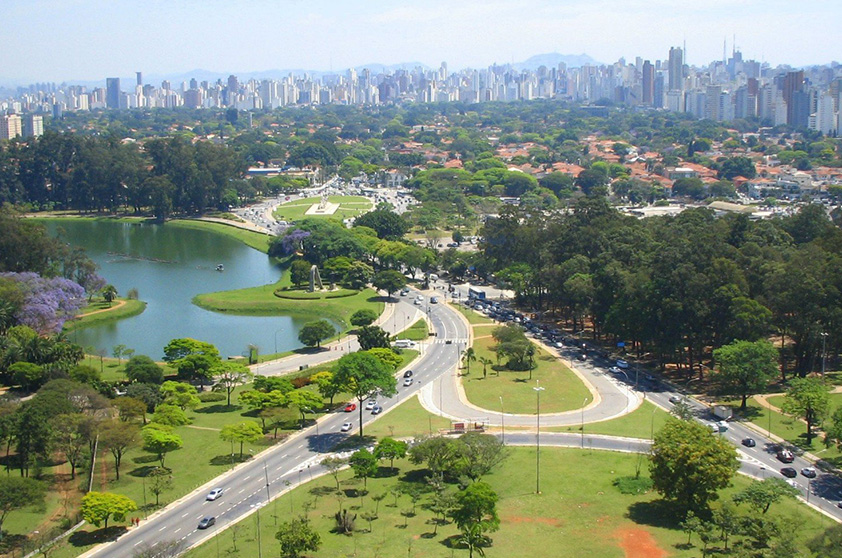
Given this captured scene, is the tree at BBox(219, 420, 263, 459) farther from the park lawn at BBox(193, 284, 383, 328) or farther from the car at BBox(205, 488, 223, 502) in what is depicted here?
the park lawn at BBox(193, 284, 383, 328)

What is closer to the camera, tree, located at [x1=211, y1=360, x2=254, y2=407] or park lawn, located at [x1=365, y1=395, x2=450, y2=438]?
park lawn, located at [x1=365, y1=395, x2=450, y2=438]

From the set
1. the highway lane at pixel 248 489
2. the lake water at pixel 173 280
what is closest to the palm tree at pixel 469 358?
the highway lane at pixel 248 489

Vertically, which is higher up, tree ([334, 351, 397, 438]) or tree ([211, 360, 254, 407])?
tree ([334, 351, 397, 438])

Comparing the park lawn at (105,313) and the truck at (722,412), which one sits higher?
the park lawn at (105,313)

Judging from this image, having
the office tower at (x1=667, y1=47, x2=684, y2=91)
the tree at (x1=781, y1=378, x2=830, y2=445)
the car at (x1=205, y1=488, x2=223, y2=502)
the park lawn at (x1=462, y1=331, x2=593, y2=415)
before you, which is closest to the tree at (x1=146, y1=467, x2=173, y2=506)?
the car at (x1=205, y1=488, x2=223, y2=502)

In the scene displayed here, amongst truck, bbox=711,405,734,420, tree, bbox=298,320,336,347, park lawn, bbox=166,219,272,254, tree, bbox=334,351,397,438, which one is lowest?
truck, bbox=711,405,734,420

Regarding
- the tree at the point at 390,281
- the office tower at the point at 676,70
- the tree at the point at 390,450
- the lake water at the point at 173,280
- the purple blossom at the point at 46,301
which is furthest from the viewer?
the office tower at the point at 676,70

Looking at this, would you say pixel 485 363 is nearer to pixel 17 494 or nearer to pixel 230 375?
pixel 230 375

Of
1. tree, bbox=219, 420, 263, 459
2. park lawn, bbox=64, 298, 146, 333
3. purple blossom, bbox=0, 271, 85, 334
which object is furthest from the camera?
park lawn, bbox=64, 298, 146, 333

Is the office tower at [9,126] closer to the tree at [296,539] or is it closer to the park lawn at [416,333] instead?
the park lawn at [416,333]
